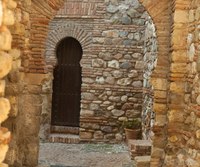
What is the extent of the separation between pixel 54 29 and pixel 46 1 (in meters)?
4.12

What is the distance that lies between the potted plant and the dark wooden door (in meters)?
Result: 1.40

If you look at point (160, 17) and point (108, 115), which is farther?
point (108, 115)

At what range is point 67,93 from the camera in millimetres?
9242

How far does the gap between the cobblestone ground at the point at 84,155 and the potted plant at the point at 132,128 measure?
1.05ft

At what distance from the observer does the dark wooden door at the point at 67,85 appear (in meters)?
9.20

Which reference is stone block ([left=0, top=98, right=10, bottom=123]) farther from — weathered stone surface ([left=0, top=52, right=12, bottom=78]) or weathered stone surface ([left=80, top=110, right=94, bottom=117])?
weathered stone surface ([left=80, top=110, right=94, bottom=117])

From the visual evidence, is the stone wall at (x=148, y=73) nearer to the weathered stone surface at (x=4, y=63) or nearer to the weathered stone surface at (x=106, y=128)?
the weathered stone surface at (x=106, y=128)

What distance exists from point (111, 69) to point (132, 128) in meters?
1.53

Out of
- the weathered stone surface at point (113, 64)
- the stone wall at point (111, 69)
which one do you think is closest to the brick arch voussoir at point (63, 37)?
the stone wall at point (111, 69)

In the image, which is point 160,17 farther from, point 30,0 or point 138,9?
point 138,9

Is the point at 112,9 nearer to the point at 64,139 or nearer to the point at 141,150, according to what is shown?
the point at 64,139

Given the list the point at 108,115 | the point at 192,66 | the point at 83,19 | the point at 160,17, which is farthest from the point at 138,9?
the point at 192,66

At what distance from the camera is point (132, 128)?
847 centimetres

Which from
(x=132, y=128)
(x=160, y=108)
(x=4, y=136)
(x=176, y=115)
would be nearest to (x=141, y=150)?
(x=132, y=128)
